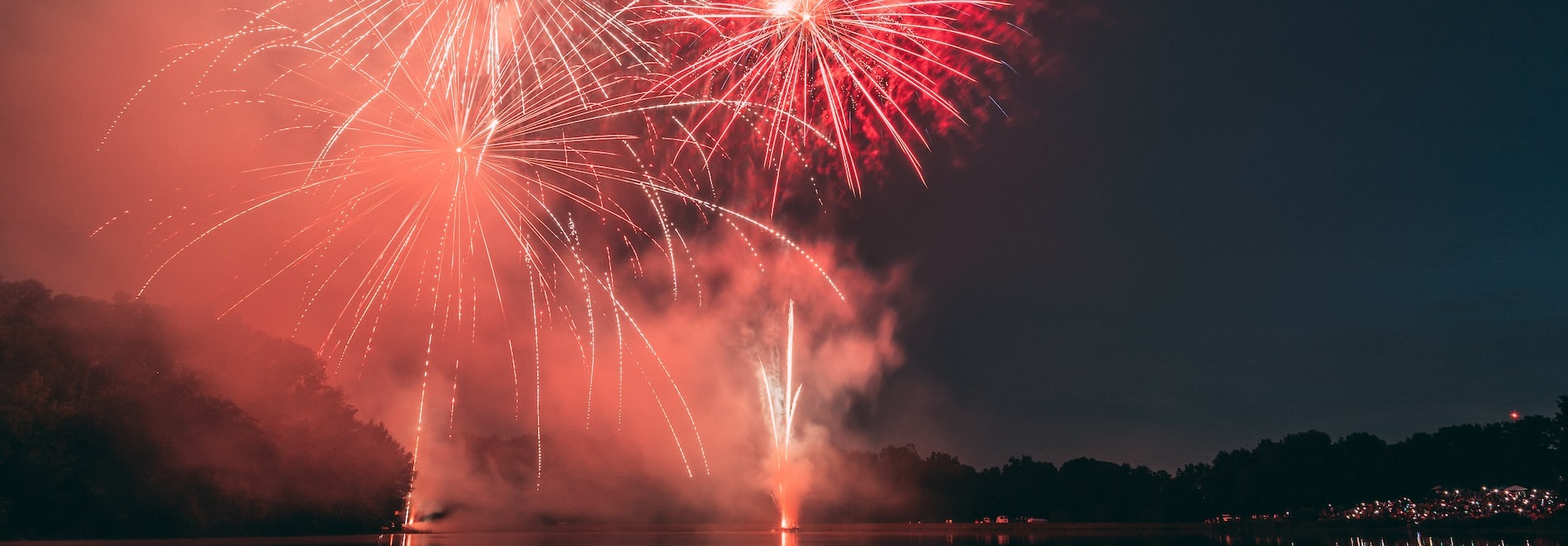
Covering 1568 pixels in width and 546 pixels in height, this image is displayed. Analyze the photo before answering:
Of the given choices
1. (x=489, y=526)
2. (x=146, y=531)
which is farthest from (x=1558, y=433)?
(x=146, y=531)

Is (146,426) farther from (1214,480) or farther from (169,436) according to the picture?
(1214,480)

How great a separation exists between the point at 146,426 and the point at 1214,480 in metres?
90.7

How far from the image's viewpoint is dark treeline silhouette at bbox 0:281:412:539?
2891cm

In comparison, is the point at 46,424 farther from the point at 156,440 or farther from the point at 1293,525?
the point at 1293,525

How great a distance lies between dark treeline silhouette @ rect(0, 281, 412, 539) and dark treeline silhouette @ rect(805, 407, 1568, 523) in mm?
54462

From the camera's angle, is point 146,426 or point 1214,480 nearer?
point 146,426

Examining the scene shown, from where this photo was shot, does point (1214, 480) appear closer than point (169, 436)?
No

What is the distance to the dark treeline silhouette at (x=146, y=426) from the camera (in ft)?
94.8

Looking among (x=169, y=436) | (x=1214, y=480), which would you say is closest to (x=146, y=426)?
(x=169, y=436)

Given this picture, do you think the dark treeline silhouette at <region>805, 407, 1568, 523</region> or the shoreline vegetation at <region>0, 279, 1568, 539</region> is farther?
the dark treeline silhouette at <region>805, 407, 1568, 523</region>

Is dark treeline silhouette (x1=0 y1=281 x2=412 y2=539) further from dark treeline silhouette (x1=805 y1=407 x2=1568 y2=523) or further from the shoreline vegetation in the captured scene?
dark treeline silhouette (x1=805 y1=407 x2=1568 y2=523)

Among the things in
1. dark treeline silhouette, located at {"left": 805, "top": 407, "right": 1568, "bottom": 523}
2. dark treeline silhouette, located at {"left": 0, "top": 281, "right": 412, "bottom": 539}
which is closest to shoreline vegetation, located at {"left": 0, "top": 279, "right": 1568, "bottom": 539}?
dark treeline silhouette, located at {"left": 0, "top": 281, "right": 412, "bottom": 539}

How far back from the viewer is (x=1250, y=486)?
8894cm

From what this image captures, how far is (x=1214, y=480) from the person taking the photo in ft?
317
